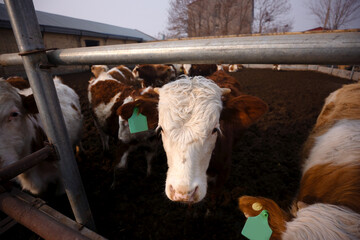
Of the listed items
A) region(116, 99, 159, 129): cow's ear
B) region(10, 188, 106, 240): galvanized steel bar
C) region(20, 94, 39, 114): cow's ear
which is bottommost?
region(10, 188, 106, 240): galvanized steel bar

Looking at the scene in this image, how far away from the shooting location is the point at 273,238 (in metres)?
1.00

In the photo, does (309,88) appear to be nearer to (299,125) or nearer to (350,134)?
(299,125)

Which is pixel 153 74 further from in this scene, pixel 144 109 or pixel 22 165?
pixel 22 165

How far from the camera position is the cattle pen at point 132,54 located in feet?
1.89

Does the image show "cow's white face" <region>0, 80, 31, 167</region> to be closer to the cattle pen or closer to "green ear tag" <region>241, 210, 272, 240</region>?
the cattle pen

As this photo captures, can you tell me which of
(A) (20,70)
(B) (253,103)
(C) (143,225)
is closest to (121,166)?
(C) (143,225)

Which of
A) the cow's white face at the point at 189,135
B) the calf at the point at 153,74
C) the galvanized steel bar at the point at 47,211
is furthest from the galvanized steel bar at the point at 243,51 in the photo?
the calf at the point at 153,74

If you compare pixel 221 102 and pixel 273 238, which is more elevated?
pixel 221 102

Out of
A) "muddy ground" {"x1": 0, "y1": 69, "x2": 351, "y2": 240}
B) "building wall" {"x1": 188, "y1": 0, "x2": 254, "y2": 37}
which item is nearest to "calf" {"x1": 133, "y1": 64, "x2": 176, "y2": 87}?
"muddy ground" {"x1": 0, "y1": 69, "x2": 351, "y2": 240}

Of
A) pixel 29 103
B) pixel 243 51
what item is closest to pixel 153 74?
pixel 29 103

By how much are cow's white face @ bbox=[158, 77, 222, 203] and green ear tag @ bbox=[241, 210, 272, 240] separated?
38 centimetres

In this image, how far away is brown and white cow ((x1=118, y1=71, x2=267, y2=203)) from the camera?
1.24 m

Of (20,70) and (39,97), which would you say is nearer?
(39,97)

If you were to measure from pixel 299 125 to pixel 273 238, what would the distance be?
4.70 m
